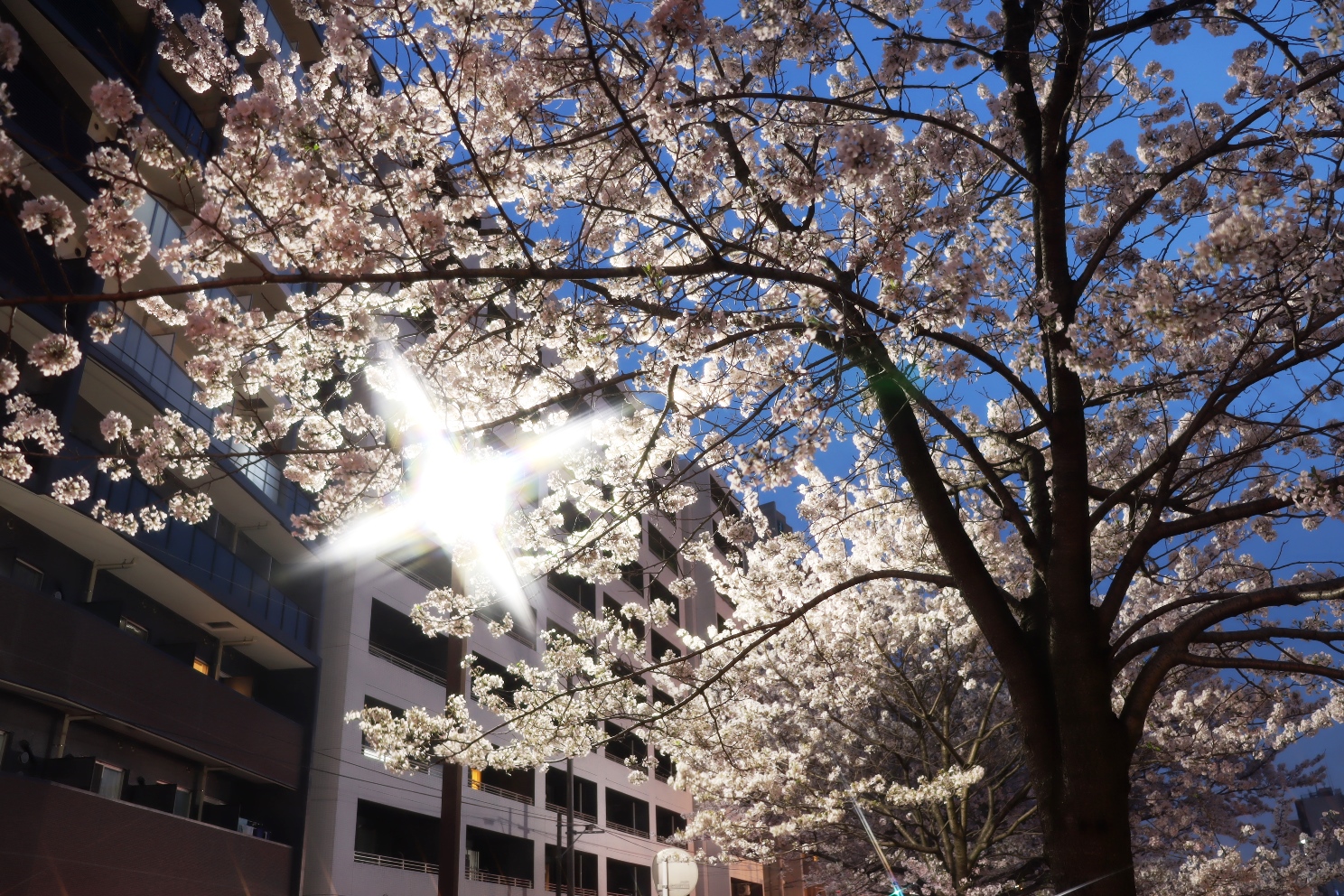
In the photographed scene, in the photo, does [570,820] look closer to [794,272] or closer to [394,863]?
[394,863]

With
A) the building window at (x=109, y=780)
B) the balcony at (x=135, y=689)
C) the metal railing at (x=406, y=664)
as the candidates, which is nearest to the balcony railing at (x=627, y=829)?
the metal railing at (x=406, y=664)

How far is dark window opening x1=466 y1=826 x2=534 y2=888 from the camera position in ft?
79.2

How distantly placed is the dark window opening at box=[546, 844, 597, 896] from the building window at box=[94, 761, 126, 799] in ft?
43.7

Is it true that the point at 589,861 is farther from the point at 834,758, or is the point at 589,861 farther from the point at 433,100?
the point at 433,100

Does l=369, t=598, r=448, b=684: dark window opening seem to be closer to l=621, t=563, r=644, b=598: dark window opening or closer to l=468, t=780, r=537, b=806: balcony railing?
l=468, t=780, r=537, b=806: balcony railing

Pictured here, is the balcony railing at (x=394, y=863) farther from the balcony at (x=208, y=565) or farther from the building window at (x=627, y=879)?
the building window at (x=627, y=879)

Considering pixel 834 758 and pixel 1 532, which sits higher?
pixel 1 532

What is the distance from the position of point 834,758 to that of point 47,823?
574 inches

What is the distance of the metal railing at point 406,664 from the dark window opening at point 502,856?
4048mm

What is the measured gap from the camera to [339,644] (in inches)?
830

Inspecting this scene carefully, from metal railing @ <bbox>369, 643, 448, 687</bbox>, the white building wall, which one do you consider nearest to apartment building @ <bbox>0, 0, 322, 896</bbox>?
the white building wall

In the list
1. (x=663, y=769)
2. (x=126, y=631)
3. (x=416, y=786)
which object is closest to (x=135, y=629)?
(x=126, y=631)

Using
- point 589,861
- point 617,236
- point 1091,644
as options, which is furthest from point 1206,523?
point 589,861

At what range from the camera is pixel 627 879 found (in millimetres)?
32625
